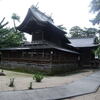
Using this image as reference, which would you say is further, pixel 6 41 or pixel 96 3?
pixel 6 41

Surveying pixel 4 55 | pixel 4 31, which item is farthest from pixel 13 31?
pixel 4 55

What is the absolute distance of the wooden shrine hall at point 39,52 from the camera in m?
18.1

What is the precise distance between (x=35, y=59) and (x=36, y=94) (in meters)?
10.8

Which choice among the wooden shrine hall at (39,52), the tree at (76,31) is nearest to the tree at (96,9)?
the wooden shrine hall at (39,52)

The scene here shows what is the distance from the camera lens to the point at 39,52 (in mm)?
18719

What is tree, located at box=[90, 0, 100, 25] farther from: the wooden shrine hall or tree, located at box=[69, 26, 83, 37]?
tree, located at box=[69, 26, 83, 37]

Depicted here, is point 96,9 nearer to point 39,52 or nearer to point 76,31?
point 39,52

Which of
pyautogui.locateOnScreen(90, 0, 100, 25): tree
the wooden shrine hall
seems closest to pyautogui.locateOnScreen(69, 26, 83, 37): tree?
the wooden shrine hall

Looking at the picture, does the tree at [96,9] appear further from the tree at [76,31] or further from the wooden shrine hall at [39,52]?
the tree at [76,31]

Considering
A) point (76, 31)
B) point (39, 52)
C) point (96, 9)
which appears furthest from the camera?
point (76, 31)

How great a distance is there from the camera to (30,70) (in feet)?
62.7

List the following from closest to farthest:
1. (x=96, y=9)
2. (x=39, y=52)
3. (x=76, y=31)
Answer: (x=96, y=9) < (x=39, y=52) < (x=76, y=31)

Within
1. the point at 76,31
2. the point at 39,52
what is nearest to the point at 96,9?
the point at 39,52

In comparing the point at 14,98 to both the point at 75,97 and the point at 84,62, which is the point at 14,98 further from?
the point at 84,62
